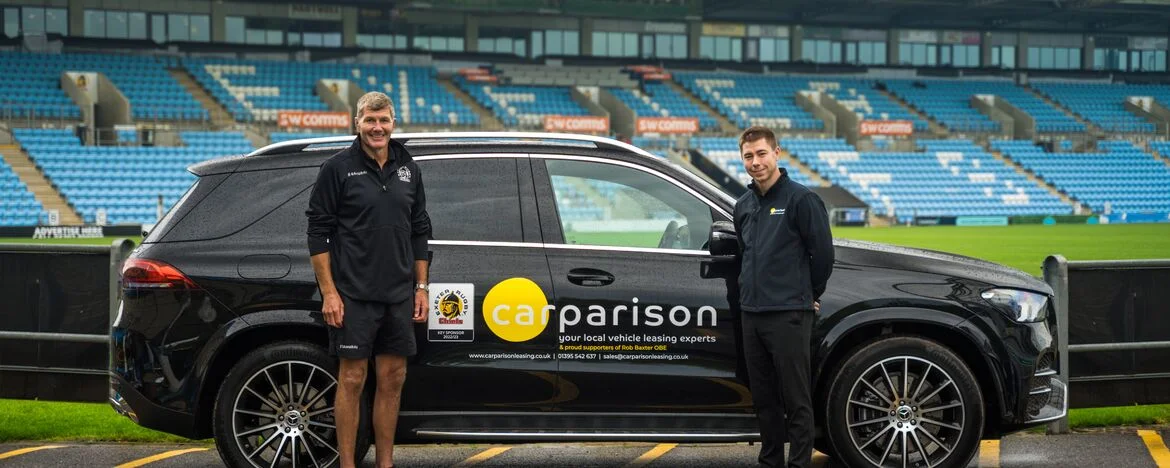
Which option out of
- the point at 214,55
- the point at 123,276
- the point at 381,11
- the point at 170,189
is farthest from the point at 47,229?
the point at 123,276

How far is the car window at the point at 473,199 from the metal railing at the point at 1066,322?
3.51 m

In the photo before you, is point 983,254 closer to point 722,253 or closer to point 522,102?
point 722,253

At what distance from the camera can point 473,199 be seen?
6.13 meters

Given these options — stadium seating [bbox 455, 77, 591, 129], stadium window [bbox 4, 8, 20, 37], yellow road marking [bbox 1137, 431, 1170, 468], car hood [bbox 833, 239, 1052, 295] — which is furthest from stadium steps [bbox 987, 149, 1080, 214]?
car hood [bbox 833, 239, 1052, 295]

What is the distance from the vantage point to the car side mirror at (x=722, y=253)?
19.5 ft

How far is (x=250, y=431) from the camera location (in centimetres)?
596

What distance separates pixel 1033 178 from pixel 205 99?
3580cm

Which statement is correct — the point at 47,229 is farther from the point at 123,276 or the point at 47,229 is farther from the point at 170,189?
the point at 123,276

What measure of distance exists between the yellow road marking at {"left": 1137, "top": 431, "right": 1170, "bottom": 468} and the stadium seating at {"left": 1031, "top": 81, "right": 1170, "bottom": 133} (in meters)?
60.6

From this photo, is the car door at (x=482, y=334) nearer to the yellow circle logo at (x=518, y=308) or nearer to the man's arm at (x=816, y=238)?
the yellow circle logo at (x=518, y=308)

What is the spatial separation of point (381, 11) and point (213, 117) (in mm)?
12888

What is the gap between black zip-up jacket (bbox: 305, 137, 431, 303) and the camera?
545cm

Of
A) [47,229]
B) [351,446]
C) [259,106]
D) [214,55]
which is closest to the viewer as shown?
[351,446]

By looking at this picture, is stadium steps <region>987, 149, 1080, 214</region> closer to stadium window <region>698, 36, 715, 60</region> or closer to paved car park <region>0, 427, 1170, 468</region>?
stadium window <region>698, 36, 715, 60</region>
